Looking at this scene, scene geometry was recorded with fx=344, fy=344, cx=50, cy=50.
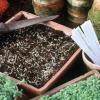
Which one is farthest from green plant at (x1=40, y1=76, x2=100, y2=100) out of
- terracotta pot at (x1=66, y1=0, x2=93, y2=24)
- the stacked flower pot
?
terracotta pot at (x1=66, y1=0, x2=93, y2=24)

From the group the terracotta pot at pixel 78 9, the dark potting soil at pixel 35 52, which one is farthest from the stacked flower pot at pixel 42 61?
the terracotta pot at pixel 78 9

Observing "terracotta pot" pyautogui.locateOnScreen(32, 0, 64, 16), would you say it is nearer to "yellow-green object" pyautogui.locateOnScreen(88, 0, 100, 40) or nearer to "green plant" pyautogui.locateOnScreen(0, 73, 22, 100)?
"yellow-green object" pyautogui.locateOnScreen(88, 0, 100, 40)

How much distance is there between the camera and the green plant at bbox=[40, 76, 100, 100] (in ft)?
3.01

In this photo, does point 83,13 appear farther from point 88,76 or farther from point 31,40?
point 88,76

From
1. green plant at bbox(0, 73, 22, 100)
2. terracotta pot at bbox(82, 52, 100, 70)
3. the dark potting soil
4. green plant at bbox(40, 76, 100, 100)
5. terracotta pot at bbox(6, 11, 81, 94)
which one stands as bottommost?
the dark potting soil

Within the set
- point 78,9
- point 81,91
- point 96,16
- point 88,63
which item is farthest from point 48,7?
point 81,91

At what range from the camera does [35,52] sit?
115 centimetres

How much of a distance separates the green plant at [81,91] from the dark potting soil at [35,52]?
0.11m

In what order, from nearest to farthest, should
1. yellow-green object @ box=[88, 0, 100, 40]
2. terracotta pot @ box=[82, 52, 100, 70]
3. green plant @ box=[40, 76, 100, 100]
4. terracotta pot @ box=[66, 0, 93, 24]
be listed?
green plant @ box=[40, 76, 100, 100] → terracotta pot @ box=[82, 52, 100, 70] → yellow-green object @ box=[88, 0, 100, 40] → terracotta pot @ box=[66, 0, 93, 24]

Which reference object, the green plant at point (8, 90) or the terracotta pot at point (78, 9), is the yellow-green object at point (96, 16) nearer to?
the terracotta pot at point (78, 9)

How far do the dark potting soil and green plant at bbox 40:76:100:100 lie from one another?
11 centimetres

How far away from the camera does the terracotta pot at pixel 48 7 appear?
1.29 meters

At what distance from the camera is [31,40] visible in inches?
47.2

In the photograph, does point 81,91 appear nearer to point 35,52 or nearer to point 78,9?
point 35,52
